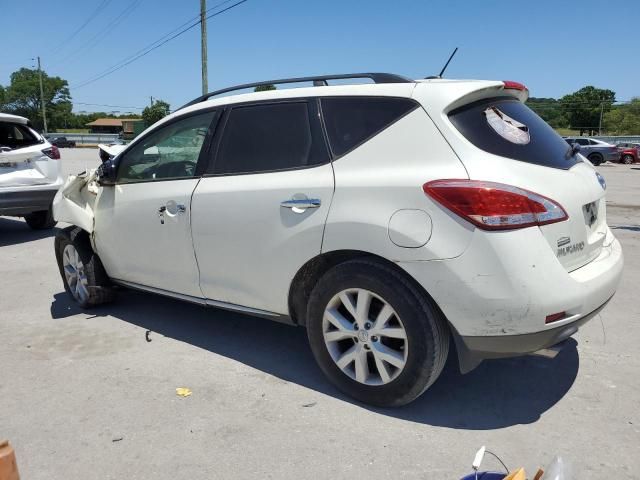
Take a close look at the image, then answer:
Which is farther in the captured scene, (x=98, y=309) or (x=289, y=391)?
(x=98, y=309)

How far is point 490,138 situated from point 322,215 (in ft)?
3.20

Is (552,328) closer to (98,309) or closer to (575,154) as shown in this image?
(575,154)

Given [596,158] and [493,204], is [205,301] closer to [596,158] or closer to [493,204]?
[493,204]

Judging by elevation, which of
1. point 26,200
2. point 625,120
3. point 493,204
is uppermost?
point 625,120

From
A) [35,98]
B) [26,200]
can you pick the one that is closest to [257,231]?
[26,200]

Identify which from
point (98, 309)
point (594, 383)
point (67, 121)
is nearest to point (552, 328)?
point (594, 383)

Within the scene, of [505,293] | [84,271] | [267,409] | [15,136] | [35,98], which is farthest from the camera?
[35,98]

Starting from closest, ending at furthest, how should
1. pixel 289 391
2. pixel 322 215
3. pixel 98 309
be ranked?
pixel 322 215, pixel 289 391, pixel 98 309

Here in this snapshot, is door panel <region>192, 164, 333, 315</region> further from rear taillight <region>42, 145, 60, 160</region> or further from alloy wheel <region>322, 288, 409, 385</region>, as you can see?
rear taillight <region>42, 145, 60, 160</region>

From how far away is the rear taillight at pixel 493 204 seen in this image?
2.61 m

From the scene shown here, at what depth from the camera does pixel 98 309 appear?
5.00m

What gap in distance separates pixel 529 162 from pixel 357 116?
0.97 meters

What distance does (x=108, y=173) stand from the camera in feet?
14.6

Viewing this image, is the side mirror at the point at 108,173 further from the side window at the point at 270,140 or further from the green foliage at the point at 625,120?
the green foliage at the point at 625,120
